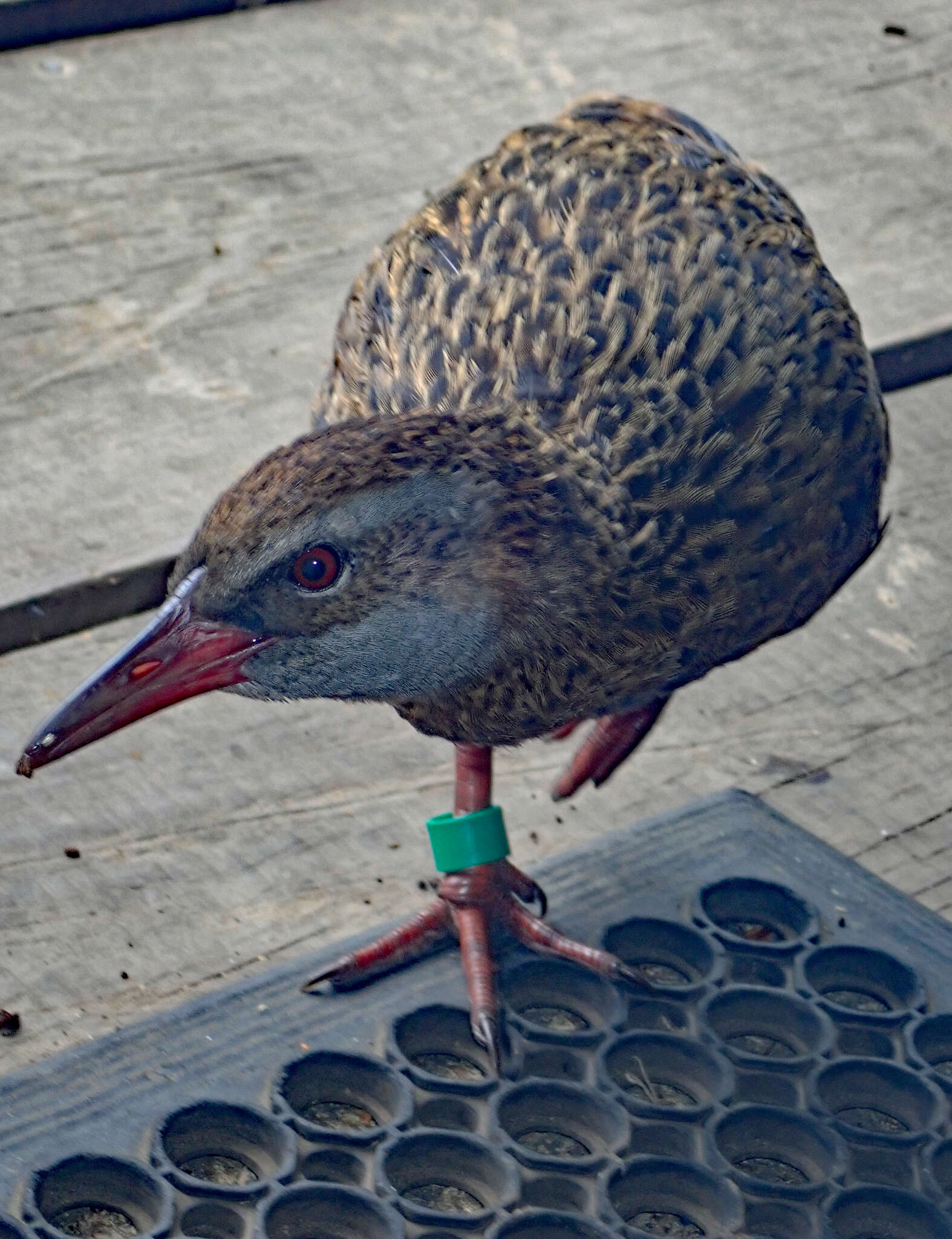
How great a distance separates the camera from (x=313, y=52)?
162 inches

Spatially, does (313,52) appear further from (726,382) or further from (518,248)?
(726,382)

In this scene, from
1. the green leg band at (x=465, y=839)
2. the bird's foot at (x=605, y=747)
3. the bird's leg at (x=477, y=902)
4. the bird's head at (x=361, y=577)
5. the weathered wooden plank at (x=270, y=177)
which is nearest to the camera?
the bird's head at (x=361, y=577)

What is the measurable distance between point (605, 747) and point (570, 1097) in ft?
2.04

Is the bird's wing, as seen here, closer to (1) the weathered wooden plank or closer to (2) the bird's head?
(2) the bird's head

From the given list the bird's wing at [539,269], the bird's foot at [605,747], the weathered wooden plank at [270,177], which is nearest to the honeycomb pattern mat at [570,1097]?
the bird's foot at [605,747]

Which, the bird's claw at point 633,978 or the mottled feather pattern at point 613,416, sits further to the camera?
the bird's claw at point 633,978

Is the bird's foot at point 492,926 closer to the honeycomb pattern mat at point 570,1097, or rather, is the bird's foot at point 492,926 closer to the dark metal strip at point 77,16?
the honeycomb pattern mat at point 570,1097

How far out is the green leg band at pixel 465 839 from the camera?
2422mm

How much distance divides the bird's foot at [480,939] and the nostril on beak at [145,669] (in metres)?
0.49

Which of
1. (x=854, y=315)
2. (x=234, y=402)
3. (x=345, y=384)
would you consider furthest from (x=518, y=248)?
(x=234, y=402)

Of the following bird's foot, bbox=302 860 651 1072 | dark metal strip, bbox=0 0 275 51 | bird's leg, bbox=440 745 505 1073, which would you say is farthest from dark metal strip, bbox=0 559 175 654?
dark metal strip, bbox=0 0 275 51

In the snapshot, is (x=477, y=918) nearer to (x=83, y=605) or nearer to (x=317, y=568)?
(x=317, y=568)

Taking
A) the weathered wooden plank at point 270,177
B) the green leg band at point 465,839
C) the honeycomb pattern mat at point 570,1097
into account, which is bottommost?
the honeycomb pattern mat at point 570,1097

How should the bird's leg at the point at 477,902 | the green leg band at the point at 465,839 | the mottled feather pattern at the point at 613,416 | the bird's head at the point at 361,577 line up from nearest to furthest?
the bird's head at the point at 361,577, the mottled feather pattern at the point at 613,416, the bird's leg at the point at 477,902, the green leg band at the point at 465,839
